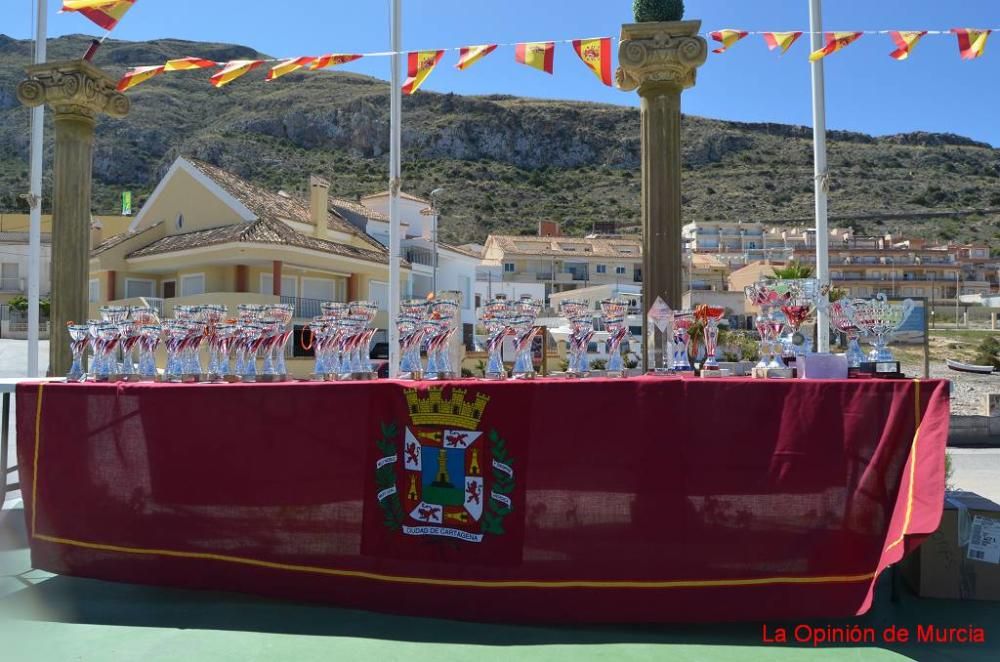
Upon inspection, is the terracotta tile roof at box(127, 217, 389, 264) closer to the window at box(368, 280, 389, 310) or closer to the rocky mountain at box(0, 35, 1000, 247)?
the window at box(368, 280, 389, 310)

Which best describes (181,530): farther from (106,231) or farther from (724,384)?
(106,231)

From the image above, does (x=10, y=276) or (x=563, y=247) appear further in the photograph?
(x=563, y=247)

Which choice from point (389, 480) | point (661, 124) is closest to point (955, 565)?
point (389, 480)

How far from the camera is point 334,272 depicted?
26781mm

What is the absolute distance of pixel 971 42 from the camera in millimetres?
6184

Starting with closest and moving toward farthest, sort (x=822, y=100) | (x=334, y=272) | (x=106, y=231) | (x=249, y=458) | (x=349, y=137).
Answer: (x=249, y=458)
(x=822, y=100)
(x=334, y=272)
(x=106, y=231)
(x=349, y=137)

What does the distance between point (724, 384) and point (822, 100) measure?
5734 mm

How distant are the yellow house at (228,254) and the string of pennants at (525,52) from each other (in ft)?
54.5

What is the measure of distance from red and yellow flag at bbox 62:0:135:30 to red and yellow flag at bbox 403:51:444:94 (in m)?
2.75

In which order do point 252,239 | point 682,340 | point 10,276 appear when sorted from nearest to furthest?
point 682,340, point 252,239, point 10,276

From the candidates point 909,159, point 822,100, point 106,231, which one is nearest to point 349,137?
point 106,231

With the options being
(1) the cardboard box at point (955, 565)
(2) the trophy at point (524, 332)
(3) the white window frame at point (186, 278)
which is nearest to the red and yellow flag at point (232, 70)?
(2) the trophy at point (524, 332)

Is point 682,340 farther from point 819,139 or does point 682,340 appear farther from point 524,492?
point 819,139

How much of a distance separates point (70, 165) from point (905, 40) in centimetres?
839
